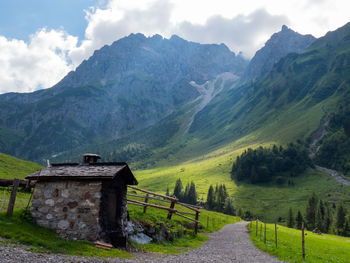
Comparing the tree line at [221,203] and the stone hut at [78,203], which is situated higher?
the stone hut at [78,203]

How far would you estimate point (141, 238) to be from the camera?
24375 millimetres

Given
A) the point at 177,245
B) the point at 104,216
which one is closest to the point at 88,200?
the point at 104,216

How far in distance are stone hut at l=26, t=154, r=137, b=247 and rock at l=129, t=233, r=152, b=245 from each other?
2441 millimetres

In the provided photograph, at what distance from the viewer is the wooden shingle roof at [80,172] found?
19.8 m

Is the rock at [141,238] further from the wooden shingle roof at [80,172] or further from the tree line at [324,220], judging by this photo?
the tree line at [324,220]

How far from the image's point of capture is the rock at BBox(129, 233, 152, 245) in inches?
921

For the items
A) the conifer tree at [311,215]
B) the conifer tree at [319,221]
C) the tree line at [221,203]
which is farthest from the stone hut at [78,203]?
the tree line at [221,203]

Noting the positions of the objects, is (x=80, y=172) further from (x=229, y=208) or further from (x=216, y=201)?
(x=216, y=201)

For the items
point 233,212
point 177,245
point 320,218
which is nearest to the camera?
point 177,245

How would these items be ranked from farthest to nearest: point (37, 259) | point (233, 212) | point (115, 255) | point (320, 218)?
point (233, 212) < point (320, 218) < point (115, 255) < point (37, 259)

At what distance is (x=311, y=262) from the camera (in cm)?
1970

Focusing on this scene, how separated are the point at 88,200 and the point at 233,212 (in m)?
125

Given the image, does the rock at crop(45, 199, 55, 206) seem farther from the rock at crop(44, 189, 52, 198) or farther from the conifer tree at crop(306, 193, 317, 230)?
the conifer tree at crop(306, 193, 317, 230)

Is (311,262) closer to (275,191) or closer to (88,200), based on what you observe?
(88,200)
